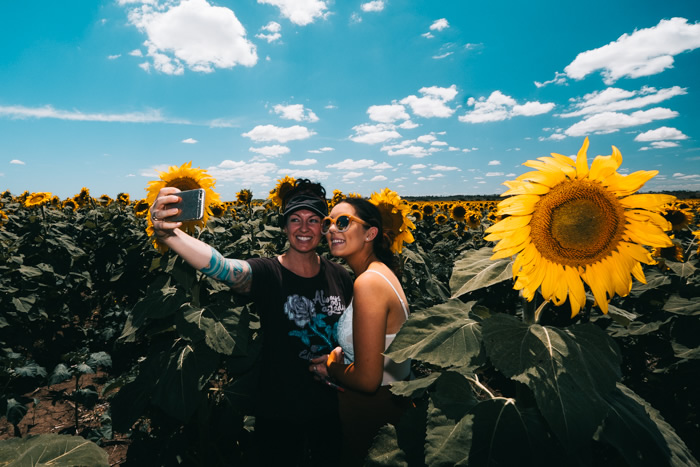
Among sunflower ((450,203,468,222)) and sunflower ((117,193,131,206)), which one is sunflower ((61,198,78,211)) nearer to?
sunflower ((117,193,131,206))

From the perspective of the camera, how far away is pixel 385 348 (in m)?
1.97

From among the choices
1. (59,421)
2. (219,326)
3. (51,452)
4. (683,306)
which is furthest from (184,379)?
(683,306)

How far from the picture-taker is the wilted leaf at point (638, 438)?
1186 mm

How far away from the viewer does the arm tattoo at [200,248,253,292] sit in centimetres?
224

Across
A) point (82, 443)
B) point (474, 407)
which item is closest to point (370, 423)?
point (474, 407)

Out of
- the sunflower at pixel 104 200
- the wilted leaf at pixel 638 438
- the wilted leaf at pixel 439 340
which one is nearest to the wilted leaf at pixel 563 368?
the wilted leaf at pixel 439 340

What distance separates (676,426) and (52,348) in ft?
28.3

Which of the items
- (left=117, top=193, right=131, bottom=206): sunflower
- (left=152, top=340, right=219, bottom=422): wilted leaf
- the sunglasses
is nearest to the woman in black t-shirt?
(left=152, top=340, right=219, bottom=422): wilted leaf

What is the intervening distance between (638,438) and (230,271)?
2.17 meters

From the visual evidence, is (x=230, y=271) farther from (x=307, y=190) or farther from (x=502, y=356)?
(x=502, y=356)

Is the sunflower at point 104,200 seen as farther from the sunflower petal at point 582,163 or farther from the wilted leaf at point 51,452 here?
the sunflower petal at point 582,163

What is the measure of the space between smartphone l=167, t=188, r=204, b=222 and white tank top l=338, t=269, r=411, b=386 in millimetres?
1047

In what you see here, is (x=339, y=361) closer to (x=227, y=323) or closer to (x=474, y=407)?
(x=227, y=323)

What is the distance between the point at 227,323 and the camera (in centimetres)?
240
